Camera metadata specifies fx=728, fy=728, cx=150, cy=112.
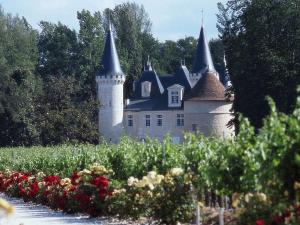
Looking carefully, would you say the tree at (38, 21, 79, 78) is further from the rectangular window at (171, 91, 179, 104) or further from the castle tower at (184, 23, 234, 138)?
the castle tower at (184, 23, 234, 138)

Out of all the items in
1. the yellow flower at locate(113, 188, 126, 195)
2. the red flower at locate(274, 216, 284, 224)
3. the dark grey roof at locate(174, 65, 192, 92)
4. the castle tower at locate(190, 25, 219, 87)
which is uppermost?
the castle tower at locate(190, 25, 219, 87)

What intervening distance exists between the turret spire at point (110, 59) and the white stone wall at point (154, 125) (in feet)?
15.0

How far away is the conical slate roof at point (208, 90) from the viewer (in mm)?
57938

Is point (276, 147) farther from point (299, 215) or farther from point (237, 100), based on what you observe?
point (237, 100)

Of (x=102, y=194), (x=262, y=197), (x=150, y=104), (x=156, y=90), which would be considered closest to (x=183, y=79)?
(x=156, y=90)

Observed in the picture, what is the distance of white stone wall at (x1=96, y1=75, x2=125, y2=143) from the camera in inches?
2480

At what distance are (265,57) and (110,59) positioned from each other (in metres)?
25.2

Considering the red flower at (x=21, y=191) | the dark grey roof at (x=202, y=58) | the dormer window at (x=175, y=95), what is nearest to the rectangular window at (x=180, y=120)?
the dormer window at (x=175, y=95)

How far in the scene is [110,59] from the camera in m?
63.6

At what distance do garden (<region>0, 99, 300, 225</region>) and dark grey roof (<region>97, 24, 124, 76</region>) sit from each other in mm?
43655

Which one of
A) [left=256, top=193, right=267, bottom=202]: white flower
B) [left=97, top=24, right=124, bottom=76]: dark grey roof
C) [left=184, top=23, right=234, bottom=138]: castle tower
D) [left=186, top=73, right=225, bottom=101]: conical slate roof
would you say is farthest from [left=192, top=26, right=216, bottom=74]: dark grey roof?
[left=256, top=193, right=267, bottom=202]: white flower

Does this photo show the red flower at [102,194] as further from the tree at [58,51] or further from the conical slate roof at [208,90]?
the tree at [58,51]

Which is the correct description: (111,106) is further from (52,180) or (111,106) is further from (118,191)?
(118,191)

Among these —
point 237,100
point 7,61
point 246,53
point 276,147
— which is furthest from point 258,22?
point 276,147
